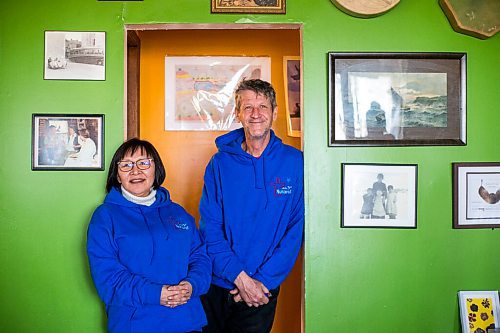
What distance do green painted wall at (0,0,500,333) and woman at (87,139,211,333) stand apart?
1.04 feet

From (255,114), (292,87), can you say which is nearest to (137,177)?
(255,114)

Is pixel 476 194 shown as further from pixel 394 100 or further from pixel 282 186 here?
pixel 282 186

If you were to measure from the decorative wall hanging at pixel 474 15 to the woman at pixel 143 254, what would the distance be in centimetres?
168

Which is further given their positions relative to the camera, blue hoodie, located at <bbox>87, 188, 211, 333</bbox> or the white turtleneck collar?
the white turtleneck collar

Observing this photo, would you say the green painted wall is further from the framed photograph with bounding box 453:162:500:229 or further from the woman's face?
the woman's face

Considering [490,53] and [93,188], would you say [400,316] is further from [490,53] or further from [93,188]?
[93,188]

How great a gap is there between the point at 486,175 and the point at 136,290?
187 cm

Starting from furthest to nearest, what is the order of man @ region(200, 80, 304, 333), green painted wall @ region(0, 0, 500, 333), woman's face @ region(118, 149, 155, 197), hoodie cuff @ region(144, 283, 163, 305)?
green painted wall @ region(0, 0, 500, 333), man @ region(200, 80, 304, 333), woman's face @ region(118, 149, 155, 197), hoodie cuff @ region(144, 283, 163, 305)

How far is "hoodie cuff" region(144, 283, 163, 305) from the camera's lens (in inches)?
93.5

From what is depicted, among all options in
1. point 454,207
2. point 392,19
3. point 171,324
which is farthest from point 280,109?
point 171,324

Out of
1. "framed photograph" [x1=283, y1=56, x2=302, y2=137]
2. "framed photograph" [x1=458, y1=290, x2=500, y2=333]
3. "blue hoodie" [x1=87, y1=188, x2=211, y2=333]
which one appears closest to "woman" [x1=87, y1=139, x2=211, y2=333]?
"blue hoodie" [x1=87, y1=188, x2=211, y2=333]

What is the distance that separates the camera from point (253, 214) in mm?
2709

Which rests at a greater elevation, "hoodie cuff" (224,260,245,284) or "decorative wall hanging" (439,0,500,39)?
"decorative wall hanging" (439,0,500,39)

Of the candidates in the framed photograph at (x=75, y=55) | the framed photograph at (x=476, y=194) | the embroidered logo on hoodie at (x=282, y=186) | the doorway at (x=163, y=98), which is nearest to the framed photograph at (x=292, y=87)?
the doorway at (x=163, y=98)
